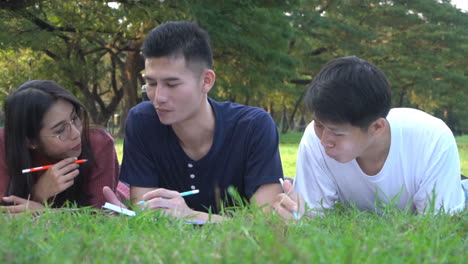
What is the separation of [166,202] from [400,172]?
4.50ft

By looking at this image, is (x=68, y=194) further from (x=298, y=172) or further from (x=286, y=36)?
(x=286, y=36)

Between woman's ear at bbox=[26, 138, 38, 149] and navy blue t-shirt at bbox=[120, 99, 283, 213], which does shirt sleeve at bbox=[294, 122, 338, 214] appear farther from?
woman's ear at bbox=[26, 138, 38, 149]

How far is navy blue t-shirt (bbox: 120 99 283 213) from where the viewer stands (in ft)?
11.0

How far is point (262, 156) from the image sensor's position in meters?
3.29

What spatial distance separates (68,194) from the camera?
345cm

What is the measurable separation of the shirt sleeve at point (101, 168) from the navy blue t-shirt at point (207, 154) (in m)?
0.13

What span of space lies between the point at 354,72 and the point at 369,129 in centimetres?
32

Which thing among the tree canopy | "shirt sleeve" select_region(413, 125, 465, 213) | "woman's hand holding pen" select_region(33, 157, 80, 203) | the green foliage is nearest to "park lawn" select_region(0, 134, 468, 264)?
the green foliage

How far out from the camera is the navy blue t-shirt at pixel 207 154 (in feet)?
11.0

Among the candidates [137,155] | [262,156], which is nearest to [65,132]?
[137,155]

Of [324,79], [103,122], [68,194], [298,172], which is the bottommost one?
[103,122]

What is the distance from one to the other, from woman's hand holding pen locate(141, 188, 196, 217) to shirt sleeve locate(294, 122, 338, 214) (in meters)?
0.79

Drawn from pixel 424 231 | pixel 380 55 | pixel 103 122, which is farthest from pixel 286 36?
pixel 424 231

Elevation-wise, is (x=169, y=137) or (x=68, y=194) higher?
(x=169, y=137)
